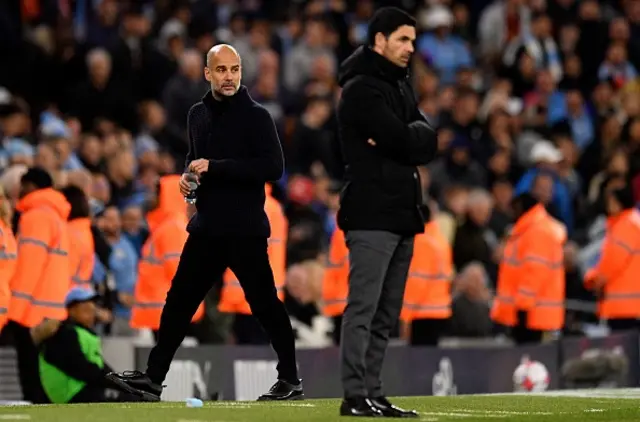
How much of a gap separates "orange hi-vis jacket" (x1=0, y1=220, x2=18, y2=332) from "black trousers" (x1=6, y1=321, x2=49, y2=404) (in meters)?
1.52

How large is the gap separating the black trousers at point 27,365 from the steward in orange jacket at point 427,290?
193 inches

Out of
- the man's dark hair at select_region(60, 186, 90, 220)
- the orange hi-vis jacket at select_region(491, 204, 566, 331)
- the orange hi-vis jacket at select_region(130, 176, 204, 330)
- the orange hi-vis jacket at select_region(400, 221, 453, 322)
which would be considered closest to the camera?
the man's dark hair at select_region(60, 186, 90, 220)

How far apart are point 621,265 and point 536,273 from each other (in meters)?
0.94

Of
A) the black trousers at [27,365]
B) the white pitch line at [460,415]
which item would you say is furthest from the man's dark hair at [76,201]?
the white pitch line at [460,415]

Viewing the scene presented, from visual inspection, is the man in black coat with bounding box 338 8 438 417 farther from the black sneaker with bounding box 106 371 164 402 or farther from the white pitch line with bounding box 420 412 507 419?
the black sneaker with bounding box 106 371 164 402

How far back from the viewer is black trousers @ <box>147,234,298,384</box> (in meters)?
11.1

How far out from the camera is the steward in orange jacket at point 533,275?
60.6 ft

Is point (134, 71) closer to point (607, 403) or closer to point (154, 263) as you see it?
point (154, 263)

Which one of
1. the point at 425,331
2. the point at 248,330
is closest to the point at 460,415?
the point at 248,330

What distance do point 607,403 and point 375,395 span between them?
2.83 m

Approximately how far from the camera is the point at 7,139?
1862 centimetres

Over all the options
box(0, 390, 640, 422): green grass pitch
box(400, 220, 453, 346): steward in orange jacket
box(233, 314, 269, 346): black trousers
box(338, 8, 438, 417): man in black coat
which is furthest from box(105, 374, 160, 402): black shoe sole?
box(400, 220, 453, 346): steward in orange jacket

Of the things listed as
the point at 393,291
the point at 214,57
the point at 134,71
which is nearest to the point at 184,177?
the point at 214,57

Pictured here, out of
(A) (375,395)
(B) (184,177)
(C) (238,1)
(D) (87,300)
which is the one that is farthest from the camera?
(C) (238,1)
